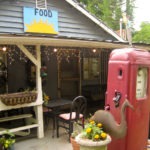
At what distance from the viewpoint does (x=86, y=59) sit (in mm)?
8758

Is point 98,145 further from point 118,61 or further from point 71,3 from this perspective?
point 71,3

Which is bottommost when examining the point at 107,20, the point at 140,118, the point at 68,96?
the point at 68,96

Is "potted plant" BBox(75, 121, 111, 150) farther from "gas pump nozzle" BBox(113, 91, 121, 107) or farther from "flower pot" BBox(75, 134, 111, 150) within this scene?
"gas pump nozzle" BBox(113, 91, 121, 107)

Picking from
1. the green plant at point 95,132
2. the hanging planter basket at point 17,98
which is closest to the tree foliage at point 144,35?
the hanging planter basket at point 17,98

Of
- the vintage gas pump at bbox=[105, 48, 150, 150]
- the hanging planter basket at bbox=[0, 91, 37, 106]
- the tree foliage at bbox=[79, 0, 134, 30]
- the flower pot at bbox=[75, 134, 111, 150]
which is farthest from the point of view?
the tree foliage at bbox=[79, 0, 134, 30]

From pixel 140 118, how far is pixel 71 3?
552 centimetres

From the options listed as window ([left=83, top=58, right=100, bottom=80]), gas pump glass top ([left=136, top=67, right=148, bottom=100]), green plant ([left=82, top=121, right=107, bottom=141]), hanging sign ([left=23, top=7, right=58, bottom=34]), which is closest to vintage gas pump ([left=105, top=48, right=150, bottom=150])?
gas pump glass top ([left=136, top=67, right=148, bottom=100])

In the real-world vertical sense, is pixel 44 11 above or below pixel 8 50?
above

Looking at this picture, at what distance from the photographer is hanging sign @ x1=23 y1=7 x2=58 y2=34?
22.5 ft

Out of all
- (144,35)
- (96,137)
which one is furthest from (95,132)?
(144,35)

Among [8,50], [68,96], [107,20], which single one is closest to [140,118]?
[8,50]

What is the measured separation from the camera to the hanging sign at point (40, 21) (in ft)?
22.5

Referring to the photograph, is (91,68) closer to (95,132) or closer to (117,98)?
(117,98)

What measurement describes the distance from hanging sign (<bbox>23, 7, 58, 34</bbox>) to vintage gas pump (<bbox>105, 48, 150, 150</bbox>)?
4.06m
